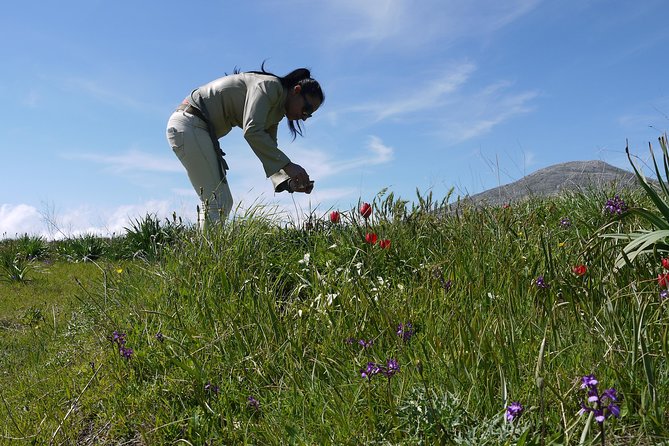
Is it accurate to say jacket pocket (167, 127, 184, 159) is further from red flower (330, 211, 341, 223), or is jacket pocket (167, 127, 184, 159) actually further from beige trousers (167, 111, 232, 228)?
red flower (330, 211, 341, 223)

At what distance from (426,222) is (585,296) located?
1.92 meters

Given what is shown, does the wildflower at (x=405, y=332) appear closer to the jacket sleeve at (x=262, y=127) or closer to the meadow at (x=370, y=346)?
the meadow at (x=370, y=346)

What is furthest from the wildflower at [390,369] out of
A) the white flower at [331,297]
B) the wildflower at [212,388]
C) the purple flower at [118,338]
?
the purple flower at [118,338]

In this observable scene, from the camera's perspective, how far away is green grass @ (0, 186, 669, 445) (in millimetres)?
2039

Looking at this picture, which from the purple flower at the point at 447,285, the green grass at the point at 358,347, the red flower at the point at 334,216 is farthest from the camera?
the red flower at the point at 334,216

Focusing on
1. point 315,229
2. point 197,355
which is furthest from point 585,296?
point 315,229

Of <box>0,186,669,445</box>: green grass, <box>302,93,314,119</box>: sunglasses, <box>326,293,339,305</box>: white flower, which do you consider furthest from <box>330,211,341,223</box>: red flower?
<box>302,93,314,119</box>: sunglasses

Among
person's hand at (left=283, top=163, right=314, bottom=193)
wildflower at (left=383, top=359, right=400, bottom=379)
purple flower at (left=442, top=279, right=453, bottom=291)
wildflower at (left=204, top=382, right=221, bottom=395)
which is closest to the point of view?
wildflower at (left=383, top=359, right=400, bottom=379)

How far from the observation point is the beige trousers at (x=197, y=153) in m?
6.00

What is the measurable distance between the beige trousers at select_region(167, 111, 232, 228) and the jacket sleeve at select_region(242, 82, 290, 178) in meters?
0.47

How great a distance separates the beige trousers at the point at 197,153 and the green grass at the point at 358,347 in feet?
3.79

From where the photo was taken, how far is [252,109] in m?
5.80

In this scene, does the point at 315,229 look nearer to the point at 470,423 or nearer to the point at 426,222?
the point at 426,222

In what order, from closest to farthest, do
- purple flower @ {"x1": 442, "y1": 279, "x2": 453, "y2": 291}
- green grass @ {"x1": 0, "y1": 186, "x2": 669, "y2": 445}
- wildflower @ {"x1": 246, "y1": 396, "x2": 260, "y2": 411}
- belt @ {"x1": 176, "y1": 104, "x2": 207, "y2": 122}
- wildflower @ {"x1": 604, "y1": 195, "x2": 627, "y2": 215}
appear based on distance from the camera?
green grass @ {"x1": 0, "y1": 186, "x2": 669, "y2": 445}
wildflower @ {"x1": 246, "y1": 396, "x2": 260, "y2": 411}
purple flower @ {"x1": 442, "y1": 279, "x2": 453, "y2": 291}
wildflower @ {"x1": 604, "y1": 195, "x2": 627, "y2": 215}
belt @ {"x1": 176, "y1": 104, "x2": 207, "y2": 122}
